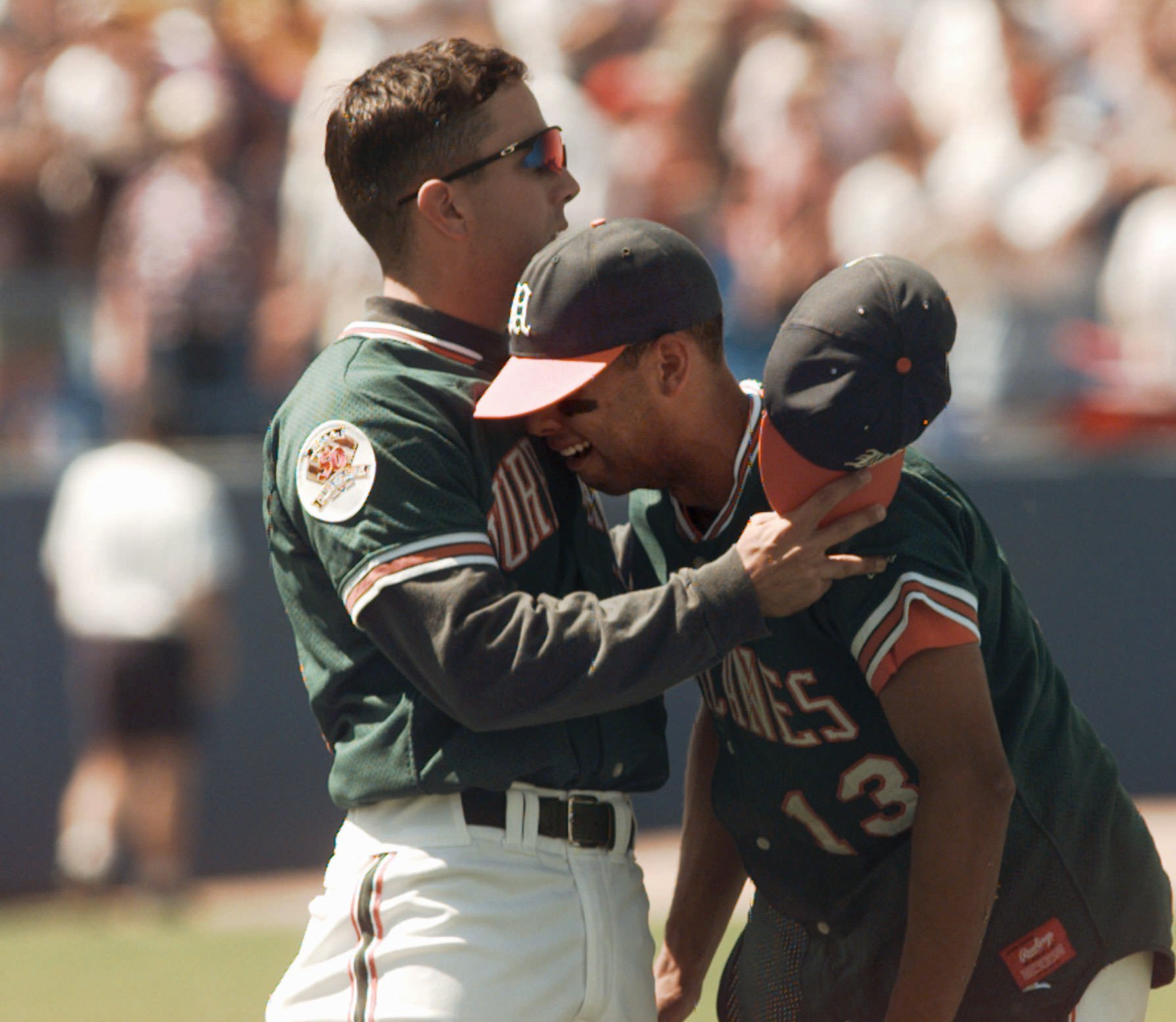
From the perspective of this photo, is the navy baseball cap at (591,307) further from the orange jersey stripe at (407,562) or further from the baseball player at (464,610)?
the orange jersey stripe at (407,562)

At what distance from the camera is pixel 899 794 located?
2271mm

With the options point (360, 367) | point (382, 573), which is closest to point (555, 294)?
point (360, 367)

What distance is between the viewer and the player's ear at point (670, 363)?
2250mm

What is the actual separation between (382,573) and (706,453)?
48 centimetres

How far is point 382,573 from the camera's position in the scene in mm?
2125

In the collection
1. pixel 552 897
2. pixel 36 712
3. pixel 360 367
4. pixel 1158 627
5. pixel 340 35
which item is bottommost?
pixel 1158 627

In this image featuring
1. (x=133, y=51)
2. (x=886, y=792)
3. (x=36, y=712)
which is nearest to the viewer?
(x=886, y=792)

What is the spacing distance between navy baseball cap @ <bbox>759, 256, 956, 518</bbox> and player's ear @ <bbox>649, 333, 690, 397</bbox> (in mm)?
171

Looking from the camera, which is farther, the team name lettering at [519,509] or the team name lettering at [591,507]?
the team name lettering at [591,507]

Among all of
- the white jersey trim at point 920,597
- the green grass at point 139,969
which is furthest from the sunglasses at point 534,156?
the green grass at point 139,969

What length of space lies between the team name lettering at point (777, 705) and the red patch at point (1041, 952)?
1.23 feet

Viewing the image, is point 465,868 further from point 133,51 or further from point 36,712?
point 133,51

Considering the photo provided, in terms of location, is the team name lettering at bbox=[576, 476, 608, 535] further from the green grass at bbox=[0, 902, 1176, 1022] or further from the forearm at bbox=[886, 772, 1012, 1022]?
the green grass at bbox=[0, 902, 1176, 1022]

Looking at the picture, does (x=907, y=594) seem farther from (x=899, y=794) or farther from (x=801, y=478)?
(x=899, y=794)
